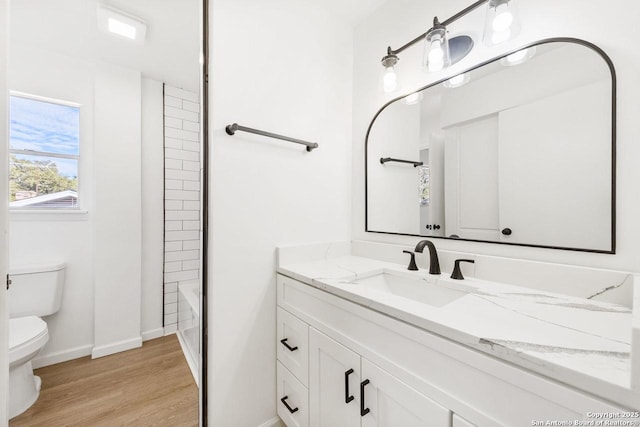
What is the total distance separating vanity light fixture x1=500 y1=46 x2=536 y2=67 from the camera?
97 centimetres

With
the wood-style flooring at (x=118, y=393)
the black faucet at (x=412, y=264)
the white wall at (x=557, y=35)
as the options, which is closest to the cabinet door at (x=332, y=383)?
the black faucet at (x=412, y=264)

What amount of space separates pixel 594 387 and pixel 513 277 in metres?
0.60

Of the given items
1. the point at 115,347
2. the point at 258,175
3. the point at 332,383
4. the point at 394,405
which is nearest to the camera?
the point at 394,405

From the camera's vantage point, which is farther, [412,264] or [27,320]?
[27,320]

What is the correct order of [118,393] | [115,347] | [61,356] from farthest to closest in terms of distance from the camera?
[115,347] → [61,356] → [118,393]

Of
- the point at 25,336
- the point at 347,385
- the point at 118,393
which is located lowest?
the point at 118,393

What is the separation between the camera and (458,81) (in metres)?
1.17

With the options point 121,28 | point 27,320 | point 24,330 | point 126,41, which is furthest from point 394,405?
point 126,41

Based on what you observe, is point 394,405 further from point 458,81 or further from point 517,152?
point 458,81

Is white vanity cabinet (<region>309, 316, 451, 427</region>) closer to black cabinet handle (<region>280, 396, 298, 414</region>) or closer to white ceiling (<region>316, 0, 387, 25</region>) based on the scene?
black cabinet handle (<region>280, 396, 298, 414</region>)

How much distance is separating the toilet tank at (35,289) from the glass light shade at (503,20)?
9.50ft

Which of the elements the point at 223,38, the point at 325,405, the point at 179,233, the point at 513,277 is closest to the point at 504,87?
the point at 513,277

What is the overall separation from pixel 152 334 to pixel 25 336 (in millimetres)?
913

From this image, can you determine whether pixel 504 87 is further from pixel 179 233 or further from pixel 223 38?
pixel 179 233
